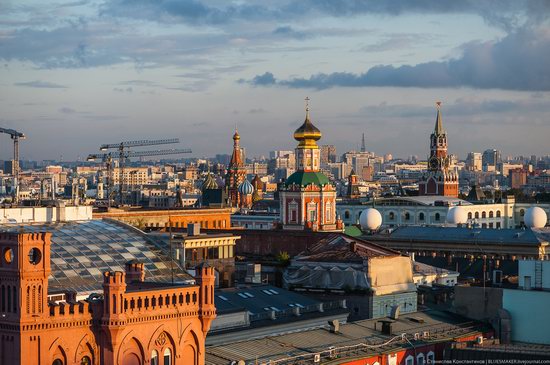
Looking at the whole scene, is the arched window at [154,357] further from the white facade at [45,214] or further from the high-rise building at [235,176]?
the high-rise building at [235,176]

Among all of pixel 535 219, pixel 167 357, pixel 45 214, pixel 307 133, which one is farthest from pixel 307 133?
pixel 167 357

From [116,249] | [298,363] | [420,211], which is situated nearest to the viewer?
[298,363]

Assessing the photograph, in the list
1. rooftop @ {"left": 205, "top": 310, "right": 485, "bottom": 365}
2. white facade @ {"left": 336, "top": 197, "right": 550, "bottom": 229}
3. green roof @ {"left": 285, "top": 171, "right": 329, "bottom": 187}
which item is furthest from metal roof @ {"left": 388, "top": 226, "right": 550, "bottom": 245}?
rooftop @ {"left": 205, "top": 310, "right": 485, "bottom": 365}

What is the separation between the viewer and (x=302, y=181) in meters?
109

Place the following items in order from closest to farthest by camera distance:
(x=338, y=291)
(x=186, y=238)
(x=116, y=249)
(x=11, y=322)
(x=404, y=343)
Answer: (x=11, y=322), (x=404, y=343), (x=116, y=249), (x=338, y=291), (x=186, y=238)

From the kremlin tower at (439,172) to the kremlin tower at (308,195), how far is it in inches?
2441

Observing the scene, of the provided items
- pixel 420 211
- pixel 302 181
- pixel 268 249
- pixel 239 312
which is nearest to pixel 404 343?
pixel 239 312

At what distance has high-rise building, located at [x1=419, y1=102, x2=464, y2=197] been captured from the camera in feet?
560

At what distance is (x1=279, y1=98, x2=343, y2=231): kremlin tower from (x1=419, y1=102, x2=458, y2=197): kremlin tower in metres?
62.0

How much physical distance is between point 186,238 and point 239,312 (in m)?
17.7

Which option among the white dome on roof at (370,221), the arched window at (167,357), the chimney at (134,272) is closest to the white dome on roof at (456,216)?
the white dome on roof at (370,221)

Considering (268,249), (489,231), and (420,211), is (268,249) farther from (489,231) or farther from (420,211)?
(420,211)

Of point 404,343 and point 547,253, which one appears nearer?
point 404,343

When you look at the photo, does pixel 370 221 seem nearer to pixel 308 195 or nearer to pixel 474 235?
pixel 308 195
